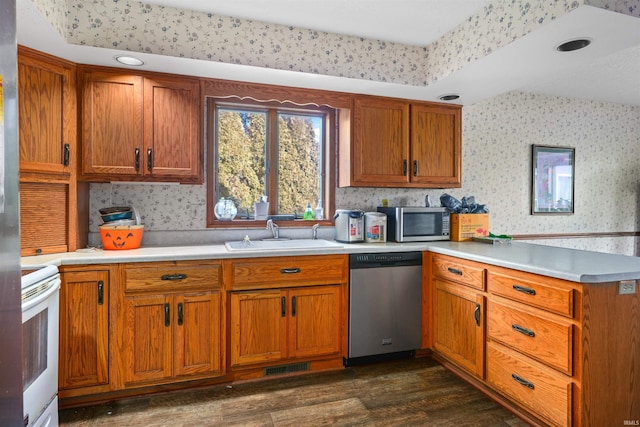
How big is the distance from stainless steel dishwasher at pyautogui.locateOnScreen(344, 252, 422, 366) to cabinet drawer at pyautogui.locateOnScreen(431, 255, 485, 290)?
0.46 feet

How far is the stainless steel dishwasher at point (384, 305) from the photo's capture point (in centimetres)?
271

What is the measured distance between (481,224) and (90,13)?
3.36 meters

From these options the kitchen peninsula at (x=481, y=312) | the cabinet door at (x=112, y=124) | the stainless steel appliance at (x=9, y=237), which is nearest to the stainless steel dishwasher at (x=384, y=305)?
the kitchen peninsula at (x=481, y=312)

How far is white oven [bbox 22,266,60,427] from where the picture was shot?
1.41m

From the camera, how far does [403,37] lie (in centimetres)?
278

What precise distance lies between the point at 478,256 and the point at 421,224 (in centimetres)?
84

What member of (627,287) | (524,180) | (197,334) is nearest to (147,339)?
(197,334)

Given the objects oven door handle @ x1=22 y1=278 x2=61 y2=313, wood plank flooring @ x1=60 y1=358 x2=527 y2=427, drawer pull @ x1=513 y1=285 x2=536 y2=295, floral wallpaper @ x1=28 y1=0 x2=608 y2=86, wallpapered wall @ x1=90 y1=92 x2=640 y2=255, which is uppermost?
floral wallpaper @ x1=28 y1=0 x2=608 y2=86

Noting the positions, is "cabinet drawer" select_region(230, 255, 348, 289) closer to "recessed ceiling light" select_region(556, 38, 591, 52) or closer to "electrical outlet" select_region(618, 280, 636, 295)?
"electrical outlet" select_region(618, 280, 636, 295)

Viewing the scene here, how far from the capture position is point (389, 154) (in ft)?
10.3

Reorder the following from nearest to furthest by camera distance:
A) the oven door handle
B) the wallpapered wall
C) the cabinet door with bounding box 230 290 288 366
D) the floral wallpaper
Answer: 1. the oven door handle
2. the floral wallpaper
3. the cabinet door with bounding box 230 290 288 366
4. the wallpapered wall

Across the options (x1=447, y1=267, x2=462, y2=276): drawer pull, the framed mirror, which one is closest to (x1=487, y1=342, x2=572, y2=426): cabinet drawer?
(x1=447, y1=267, x2=462, y2=276): drawer pull

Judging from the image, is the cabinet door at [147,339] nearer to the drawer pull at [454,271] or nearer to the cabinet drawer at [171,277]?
the cabinet drawer at [171,277]

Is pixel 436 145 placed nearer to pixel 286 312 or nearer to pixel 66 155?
pixel 286 312
